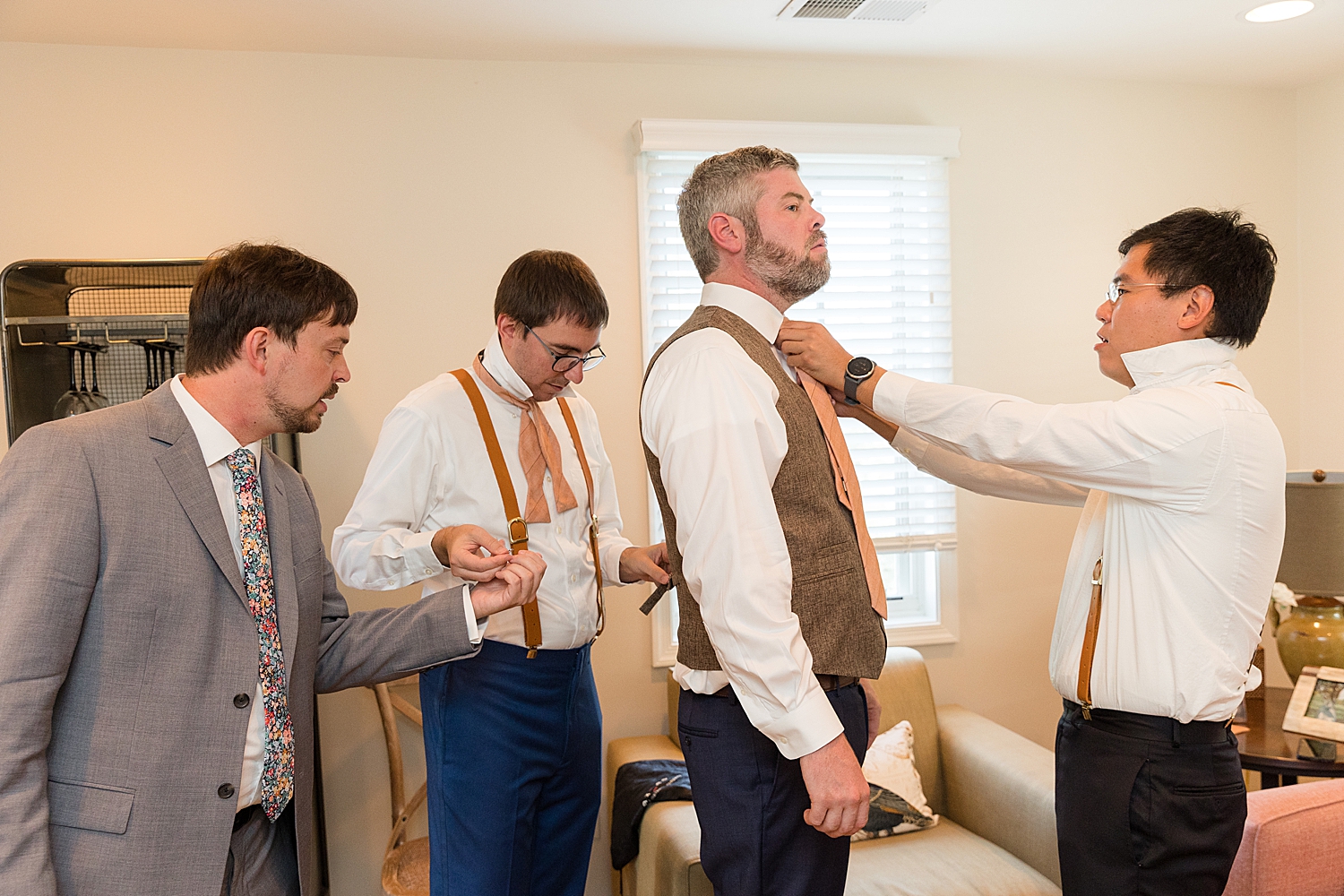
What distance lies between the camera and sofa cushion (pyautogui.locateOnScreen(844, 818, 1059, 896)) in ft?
8.10

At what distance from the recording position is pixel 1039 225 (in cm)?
356

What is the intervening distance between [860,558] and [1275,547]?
0.78 metres

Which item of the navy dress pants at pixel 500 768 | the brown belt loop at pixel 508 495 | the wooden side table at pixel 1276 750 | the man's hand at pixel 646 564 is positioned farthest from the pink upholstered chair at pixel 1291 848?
the brown belt loop at pixel 508 495

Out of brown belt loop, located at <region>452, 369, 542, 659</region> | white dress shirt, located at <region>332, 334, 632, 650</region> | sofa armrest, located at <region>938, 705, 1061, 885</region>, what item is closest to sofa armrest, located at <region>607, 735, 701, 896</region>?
sofa armrest, located at <region>938, 705, 1061, 885</region>

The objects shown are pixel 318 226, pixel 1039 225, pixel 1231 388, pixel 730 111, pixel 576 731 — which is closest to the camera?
pixel 1231 388

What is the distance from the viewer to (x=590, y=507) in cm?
214

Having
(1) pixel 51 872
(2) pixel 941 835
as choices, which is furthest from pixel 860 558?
(2) pixel 941 835

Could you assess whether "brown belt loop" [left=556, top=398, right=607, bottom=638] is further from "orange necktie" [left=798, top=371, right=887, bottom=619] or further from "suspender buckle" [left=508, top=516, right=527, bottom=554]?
"orange necktie" [left=798, top=371, right=887, bottom=619]

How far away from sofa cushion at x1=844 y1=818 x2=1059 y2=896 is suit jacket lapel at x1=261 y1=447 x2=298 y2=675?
167 cm

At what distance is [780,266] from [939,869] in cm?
179

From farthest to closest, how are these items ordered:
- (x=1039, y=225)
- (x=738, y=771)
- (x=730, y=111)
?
(x=1039, y=225) → (x=730, y=111) → (x=738, y=771)

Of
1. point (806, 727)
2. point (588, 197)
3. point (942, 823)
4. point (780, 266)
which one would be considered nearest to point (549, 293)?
point (780, 266)

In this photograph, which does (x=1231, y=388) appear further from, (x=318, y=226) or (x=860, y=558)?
(x=318, y=226)

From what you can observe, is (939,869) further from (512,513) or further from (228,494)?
(228,494)
